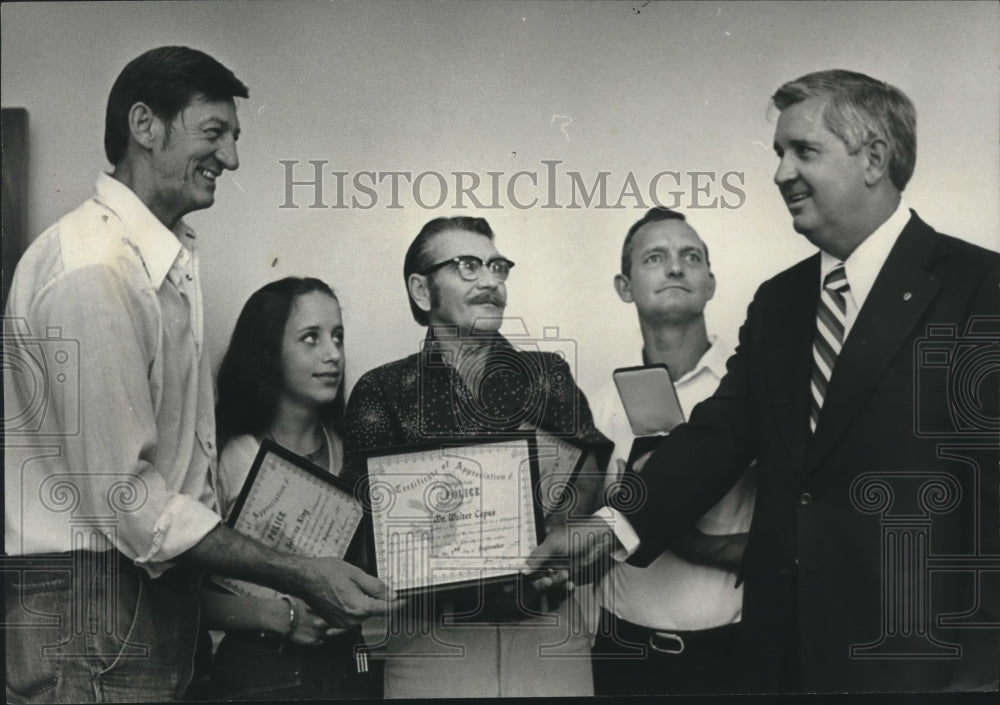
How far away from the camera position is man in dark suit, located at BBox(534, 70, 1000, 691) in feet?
13.3

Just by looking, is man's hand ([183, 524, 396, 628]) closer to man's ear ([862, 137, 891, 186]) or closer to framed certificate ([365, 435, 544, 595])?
framed certificate ([365, 435, 544, 595])

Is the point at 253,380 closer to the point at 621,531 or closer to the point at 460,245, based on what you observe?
the point at 460,245

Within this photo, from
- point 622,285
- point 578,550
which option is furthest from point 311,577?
point 622,285

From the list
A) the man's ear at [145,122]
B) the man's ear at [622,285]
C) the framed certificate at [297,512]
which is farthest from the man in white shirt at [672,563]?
the man's ear at [145,122]

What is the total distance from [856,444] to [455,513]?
1.17m

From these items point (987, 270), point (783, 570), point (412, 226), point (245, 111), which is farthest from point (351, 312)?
point (987, 270)

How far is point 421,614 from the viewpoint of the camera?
407 centimetres

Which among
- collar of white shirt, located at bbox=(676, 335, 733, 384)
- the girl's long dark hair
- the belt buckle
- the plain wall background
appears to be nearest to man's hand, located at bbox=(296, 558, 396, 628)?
the girl's long dark hair

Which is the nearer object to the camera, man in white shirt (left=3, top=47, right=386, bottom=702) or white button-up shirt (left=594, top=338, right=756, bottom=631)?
man in white shirt (left=3, top=47, right=386, bottom=702)

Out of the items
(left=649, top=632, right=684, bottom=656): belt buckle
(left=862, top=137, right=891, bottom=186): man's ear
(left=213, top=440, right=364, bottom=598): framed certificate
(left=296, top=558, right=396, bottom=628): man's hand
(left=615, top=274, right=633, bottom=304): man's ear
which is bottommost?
(left=649, top=632, right=684, bottom=656): belt buckle

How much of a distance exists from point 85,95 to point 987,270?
106 inches

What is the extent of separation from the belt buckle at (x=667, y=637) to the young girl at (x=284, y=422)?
34.0 inches

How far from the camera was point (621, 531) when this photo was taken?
13.4 feet

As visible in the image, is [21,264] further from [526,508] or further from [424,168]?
[526,508]
